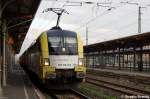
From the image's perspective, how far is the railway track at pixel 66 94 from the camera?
50.0 ft

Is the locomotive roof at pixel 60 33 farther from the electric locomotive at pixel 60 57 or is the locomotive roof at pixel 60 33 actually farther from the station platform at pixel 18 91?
the station platform at pixel 18 91

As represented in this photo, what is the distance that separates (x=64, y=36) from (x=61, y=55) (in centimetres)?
99

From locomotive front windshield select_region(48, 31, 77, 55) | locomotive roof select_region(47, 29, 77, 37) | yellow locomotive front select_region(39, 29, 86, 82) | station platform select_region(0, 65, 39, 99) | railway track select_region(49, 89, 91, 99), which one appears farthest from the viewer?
locomotive roof select_region(47, 29, 77, 37)

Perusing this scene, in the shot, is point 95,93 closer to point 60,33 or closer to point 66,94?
point 66,94

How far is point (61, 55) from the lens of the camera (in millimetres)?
16781

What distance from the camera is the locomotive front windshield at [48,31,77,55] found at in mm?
16891

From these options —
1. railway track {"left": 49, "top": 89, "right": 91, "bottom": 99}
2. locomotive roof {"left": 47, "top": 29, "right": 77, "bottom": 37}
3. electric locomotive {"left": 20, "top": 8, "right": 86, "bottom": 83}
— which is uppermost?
locomotive roof {"left": 47, "top": 29, "right": 77, "bottom": 37}

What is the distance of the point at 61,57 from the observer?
1672cm

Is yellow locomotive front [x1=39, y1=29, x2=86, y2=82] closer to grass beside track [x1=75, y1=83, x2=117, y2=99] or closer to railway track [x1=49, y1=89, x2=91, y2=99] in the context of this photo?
railway track [x1=49, y1=89, x2=91, y2=99]

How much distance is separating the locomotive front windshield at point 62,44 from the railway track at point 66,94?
1728 mm

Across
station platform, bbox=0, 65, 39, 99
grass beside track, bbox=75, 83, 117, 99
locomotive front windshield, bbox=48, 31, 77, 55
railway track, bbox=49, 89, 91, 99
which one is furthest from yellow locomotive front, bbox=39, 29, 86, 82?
station platform, bbox=0, 65, 39, 99

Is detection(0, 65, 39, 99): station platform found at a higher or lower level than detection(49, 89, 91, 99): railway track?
higher

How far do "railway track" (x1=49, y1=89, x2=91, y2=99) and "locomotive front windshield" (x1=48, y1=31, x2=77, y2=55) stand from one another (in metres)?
1.73

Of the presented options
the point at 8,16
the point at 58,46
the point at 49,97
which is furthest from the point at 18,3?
the point at 49,97
